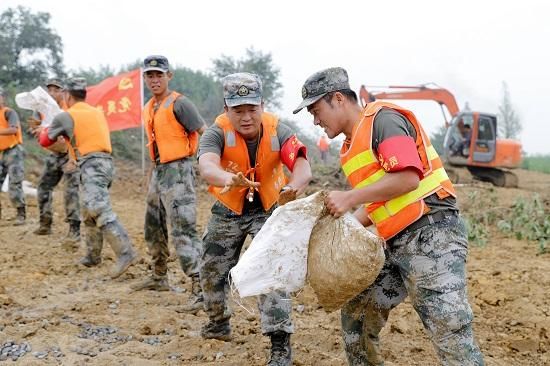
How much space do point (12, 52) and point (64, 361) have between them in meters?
18.5

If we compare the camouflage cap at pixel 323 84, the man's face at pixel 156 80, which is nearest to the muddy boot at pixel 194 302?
the man's face at pixel 156 80

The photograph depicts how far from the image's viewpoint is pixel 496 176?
683 inches

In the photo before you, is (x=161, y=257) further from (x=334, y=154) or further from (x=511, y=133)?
(x=511, y=133)

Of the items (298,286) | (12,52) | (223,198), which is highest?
(12,52)

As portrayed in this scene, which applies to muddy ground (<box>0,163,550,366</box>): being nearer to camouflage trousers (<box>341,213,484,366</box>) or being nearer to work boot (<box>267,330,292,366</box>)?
work boot (<box>267,330,292,366</box>)

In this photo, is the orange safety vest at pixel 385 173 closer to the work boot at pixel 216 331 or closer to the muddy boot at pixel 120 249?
the work boot at pixel 216 331

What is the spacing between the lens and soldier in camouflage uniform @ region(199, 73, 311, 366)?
11.2 feet

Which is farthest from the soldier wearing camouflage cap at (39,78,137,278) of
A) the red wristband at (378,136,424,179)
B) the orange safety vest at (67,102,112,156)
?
the red wristband at (378,136,424,179)

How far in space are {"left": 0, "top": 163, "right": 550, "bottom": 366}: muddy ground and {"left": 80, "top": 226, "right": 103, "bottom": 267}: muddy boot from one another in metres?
0.11

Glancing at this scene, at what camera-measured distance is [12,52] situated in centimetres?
1972

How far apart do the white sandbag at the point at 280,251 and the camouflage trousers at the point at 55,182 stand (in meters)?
5.07

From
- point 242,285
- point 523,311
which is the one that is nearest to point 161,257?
point 242,285

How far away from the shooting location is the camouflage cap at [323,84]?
2.72 metres

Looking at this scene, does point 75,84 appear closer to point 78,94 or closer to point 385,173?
point 78,94
